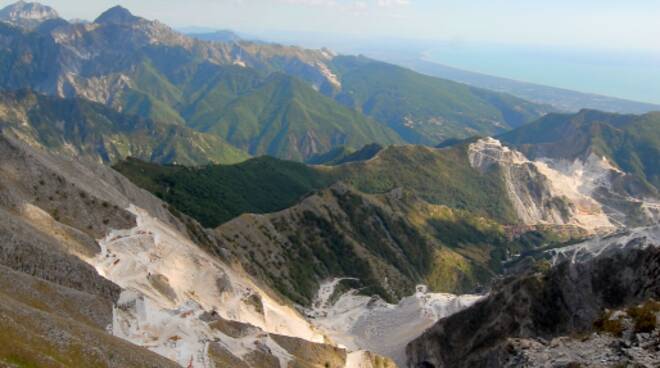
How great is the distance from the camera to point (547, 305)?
97.0 meters

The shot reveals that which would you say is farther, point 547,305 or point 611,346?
point 547,305

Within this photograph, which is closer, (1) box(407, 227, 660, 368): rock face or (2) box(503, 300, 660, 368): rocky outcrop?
(2) box(503, 300, 660, 368): rocky outcrop

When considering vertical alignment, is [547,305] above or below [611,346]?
below

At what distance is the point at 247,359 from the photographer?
265 feet

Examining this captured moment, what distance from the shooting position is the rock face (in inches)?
3255

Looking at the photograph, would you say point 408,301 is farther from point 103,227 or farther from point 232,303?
point 103,227

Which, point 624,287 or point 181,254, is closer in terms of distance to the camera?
point 624,287

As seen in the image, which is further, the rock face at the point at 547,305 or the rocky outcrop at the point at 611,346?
the rock face at the point at 547,305

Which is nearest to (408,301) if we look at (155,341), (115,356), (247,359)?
(247,359)

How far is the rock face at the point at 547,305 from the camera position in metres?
82.7

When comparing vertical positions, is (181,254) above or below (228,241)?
above

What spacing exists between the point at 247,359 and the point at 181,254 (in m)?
40.3

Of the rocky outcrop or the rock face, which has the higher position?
the rocky outcrop

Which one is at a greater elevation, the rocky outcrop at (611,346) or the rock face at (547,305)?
the rocky outcrop at (611,346)
